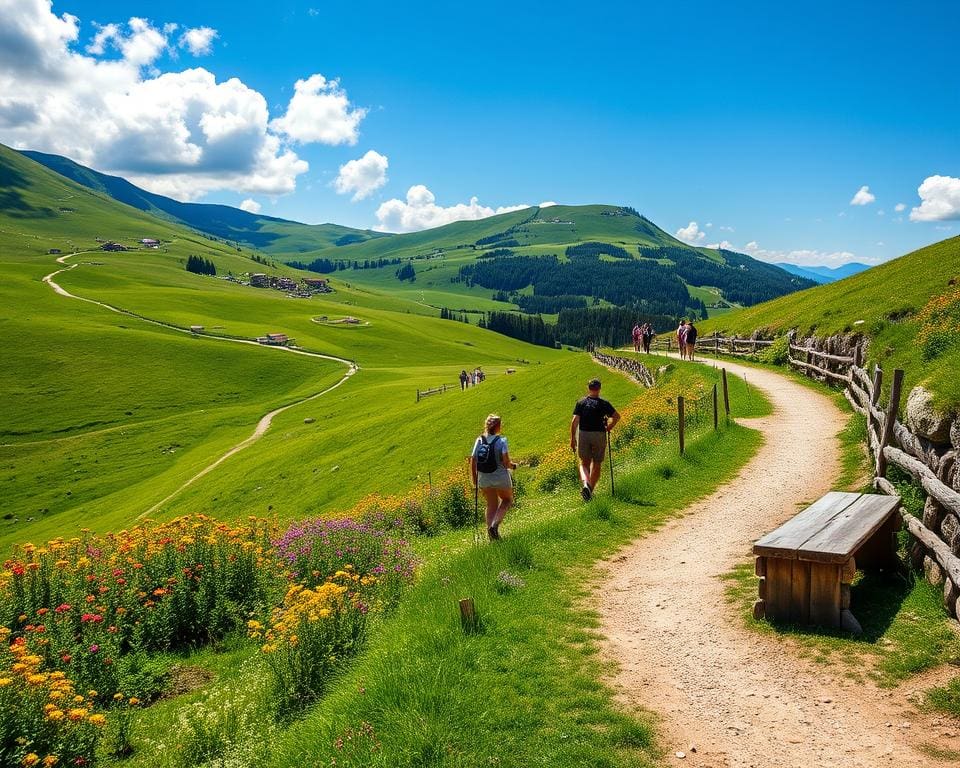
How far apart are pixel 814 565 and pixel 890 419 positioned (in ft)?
19.5

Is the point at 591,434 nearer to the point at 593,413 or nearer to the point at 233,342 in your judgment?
the point at 593,413

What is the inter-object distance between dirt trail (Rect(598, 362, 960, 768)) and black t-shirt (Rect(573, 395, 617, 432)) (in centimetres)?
336

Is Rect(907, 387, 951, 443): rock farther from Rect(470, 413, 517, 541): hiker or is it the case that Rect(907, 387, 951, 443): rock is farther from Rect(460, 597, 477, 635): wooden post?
Rect(460, 597, 477, 635): wooden post

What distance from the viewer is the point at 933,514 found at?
10.0 m

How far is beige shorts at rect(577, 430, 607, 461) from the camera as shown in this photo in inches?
654

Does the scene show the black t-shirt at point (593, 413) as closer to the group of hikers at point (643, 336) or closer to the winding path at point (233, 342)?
the winding path at point (233, 342)

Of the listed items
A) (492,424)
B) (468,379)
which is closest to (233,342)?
(468,379)

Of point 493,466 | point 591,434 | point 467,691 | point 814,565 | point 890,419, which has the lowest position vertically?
point 467,691

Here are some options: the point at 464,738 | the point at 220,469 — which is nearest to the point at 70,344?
the point at 220,469

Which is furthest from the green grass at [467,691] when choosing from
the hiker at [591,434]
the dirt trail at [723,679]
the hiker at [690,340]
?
the hiker at [690,340]

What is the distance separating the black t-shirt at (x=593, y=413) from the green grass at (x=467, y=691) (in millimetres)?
3528

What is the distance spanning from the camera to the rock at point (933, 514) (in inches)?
390

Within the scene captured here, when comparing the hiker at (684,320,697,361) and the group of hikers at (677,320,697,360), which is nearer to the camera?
the hiker at (684,320,697,361)

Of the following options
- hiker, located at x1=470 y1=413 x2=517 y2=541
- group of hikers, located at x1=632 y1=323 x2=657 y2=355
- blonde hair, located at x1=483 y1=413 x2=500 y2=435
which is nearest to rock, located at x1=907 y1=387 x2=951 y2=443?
hiker, located at x1=470 y1=413 x2=517 y2=541
